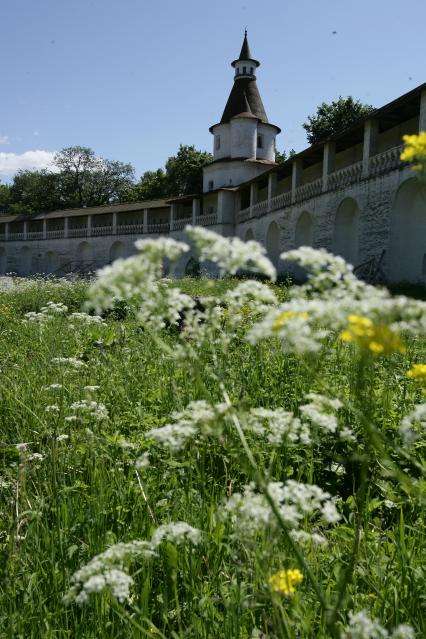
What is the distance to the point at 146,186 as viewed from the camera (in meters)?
52.6

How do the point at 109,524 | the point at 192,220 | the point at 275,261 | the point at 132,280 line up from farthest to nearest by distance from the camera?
the point at 192,220 → the point at 275,261 → the point at 109,524 → the point at 132,280

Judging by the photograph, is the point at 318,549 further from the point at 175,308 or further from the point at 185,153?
the point at 185,153

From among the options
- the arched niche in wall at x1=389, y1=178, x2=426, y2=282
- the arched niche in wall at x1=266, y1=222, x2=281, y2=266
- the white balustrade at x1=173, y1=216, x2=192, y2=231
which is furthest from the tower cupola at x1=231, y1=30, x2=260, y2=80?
the arched niche in wall at x1=389, y1=178, x2=426, y2=282

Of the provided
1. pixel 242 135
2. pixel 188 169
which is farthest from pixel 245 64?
pixel 188 169

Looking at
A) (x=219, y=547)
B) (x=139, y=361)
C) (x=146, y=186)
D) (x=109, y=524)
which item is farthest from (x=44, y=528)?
(x=146, y=186)

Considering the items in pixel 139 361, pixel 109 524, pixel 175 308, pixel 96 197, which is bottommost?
pixel 109 524

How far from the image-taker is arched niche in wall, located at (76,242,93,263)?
4356 cm

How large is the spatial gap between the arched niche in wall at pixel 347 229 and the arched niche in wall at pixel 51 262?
2910 cm

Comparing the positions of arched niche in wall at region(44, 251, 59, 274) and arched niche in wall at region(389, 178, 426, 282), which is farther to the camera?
arched niche in wall at region(44, 251, 59, 274)

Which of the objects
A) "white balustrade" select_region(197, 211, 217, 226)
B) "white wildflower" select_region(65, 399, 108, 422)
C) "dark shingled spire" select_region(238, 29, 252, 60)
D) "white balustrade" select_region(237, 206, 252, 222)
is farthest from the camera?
"dark shingled spire" select_region(238, 29, 252, 60)

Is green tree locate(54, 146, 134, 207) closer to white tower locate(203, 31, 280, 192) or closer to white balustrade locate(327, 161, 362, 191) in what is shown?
white tower locate(203, 31, 280, 192)

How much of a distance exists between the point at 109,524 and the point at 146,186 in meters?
52.2

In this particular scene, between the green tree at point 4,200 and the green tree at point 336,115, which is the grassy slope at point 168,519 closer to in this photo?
the green tree at point 336,115

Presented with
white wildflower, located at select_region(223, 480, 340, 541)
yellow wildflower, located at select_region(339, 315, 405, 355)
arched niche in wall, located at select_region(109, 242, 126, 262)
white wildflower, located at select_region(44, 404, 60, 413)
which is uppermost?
arched niche in wall, located at select_region(109, 242, 126, 262)
